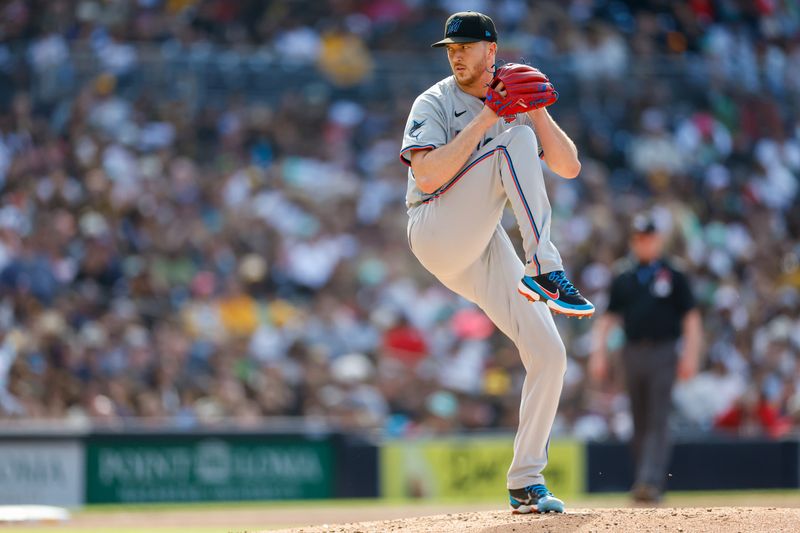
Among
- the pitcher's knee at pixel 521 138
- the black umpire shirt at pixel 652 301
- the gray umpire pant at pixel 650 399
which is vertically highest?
the pitcher's knee at pixel 521 138

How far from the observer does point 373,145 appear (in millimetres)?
15836

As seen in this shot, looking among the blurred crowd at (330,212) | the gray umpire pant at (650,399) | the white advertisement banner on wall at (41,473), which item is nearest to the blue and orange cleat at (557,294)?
the gray umpire pant at (650,399)

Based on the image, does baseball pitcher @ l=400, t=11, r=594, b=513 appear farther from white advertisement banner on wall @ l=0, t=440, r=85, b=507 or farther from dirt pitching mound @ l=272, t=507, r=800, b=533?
white advertisement banner on wall @ l=0, t=440, r=85, b=507

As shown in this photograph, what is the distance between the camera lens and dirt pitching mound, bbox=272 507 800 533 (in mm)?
5469

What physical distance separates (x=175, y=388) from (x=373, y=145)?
15.5ft

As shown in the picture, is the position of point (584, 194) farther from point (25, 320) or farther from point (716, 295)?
point (25, 320)

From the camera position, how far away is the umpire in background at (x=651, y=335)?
9.52 metres

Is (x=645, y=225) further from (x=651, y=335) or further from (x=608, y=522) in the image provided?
(x=608, y=522)

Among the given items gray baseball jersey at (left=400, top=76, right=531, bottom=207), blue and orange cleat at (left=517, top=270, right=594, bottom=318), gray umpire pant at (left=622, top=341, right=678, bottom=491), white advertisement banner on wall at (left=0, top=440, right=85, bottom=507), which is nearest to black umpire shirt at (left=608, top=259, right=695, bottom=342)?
gray umpire pant at (left=622, top=341, right=678, bottom=491)

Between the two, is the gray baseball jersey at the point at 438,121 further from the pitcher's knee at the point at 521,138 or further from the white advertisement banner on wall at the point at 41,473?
the white advertisement banner on wall at the point at 41,473

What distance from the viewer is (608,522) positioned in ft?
18.2

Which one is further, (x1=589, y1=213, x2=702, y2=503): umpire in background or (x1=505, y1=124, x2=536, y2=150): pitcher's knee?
(x1=589, y1=213, x2=702, y2=503): umpire in background

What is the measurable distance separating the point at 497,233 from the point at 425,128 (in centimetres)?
64

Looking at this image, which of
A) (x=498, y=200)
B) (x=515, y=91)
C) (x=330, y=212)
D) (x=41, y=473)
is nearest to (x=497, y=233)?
(x=498, y=200)
